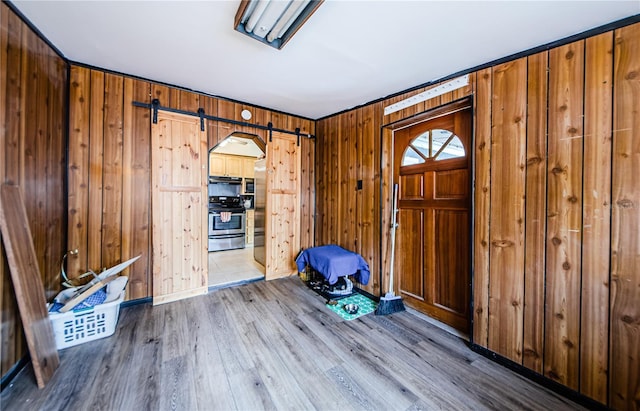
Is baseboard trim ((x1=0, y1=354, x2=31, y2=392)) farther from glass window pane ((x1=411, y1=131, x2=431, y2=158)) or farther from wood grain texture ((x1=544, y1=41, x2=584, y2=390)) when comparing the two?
glass window pane ((x1=411, y1=131, x2=431, y2=158))

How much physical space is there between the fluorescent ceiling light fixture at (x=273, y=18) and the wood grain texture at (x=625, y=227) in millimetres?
1926

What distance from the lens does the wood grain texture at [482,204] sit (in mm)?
2000

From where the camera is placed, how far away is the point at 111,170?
8.23 ft

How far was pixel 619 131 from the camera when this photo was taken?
4.78ft

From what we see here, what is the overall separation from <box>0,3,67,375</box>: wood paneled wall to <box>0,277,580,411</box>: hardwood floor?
0.55m

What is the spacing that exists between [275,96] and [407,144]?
1.75 metres

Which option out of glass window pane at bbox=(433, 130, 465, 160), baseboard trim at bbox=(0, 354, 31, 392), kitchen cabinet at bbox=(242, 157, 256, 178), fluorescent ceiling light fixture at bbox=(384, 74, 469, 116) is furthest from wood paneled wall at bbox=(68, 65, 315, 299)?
kitchen cabinet at bbox=(242, 157, 256, 178)

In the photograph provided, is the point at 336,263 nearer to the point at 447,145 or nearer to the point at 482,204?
the point at 482,204

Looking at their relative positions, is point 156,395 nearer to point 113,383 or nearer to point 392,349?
point 113,383

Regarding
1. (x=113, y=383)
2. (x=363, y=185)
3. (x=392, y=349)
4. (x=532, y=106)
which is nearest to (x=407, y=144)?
(x=363, y=185)

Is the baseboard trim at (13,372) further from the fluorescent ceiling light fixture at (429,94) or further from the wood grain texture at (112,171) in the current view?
the fluorescent ceiling light fixture at (429,94)

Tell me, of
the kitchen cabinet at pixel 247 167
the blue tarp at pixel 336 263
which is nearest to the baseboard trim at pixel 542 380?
the blue tarp at pixel 336 263

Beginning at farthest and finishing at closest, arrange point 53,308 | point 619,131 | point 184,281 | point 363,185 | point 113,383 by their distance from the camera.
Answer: point 363,185, point 184,281, point 53,308, point 113,383, point 619,131

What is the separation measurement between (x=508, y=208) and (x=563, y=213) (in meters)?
0.31
